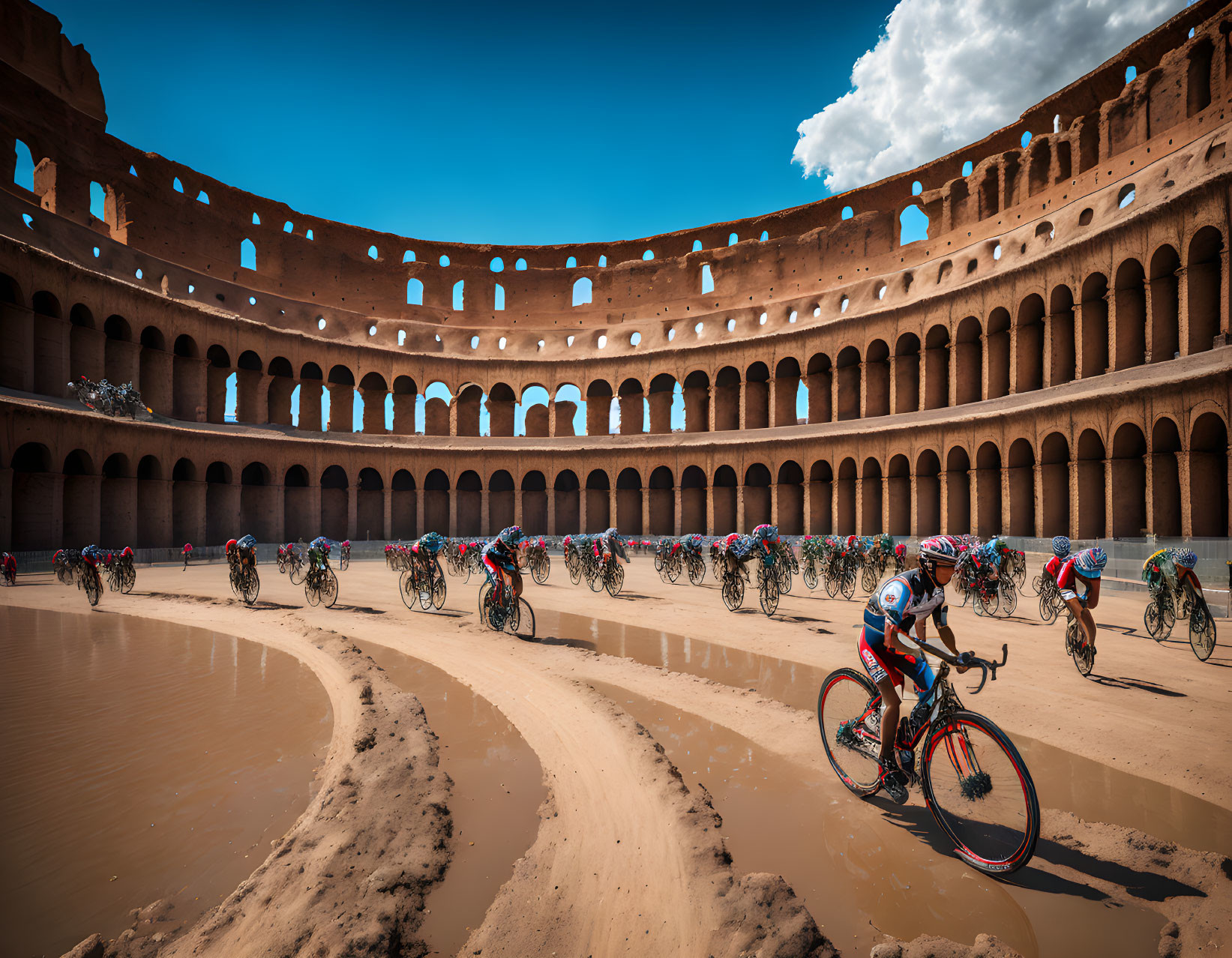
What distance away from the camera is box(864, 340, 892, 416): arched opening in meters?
31.8

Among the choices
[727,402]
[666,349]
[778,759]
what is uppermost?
[666,349]

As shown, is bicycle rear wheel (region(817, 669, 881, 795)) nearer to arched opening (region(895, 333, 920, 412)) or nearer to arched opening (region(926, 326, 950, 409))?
arched opening (region(926, 326, 950, 409))

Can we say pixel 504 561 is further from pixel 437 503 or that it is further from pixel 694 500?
pixel 437 503

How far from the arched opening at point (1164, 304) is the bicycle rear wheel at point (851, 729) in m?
24.0

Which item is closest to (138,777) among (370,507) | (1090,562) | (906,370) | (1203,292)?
(1090,562)

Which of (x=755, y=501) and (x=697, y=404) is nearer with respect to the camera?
(x=755, y=501)

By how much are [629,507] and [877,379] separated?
15.5 m

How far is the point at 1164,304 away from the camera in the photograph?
Result: 70.2ft

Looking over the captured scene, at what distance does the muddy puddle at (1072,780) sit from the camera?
3916 mm

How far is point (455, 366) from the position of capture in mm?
37500

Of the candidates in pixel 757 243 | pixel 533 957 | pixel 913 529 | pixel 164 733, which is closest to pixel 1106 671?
pixel 533 957

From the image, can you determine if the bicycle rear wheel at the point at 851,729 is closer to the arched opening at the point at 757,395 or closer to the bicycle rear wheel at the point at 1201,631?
the bicycle rear wheel at the point at 1201,631

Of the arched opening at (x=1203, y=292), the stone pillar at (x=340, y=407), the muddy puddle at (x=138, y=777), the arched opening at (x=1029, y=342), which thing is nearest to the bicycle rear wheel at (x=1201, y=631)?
the muddy puddle at (x=138, y=777)

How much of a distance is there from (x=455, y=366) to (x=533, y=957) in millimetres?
36895
